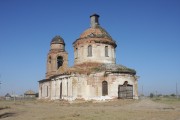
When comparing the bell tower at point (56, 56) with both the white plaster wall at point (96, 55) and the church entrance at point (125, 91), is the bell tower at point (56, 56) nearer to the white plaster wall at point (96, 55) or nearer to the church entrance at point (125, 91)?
the white plaster wall at point (96, 55)

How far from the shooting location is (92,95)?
2878 centimetres

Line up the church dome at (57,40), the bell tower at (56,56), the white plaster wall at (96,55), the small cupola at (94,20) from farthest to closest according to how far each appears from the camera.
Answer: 1. the church dome at (57,40)
2. the bell tower at (56,56)
3. the small cupola at (94,20)
4. the white plaster wall at (96,55)

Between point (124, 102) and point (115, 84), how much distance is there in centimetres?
295

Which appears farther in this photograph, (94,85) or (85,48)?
(85,48)

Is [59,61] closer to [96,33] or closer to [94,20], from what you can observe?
[96,33]

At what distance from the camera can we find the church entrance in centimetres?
2897

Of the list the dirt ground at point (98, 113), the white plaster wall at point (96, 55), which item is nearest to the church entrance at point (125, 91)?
the dirt ground at point (98, 113)

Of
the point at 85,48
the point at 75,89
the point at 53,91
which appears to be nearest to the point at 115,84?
the point at 75,89

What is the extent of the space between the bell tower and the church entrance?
444 inches

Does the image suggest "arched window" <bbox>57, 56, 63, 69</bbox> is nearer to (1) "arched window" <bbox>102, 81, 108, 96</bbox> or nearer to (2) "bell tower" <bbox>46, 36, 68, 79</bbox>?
(2) "bell tower" <bbox>46, 36, 68, 79</bbox>

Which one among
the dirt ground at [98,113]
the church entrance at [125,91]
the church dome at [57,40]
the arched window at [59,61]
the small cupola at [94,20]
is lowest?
the dirt ground at [98,113]

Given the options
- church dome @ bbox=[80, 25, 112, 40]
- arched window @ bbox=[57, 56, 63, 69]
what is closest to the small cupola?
church dome @ bbox=[80, 25, 112, 40]

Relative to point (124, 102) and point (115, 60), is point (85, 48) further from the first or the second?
point (124, 102)

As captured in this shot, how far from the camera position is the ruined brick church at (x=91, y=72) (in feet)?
94.6
